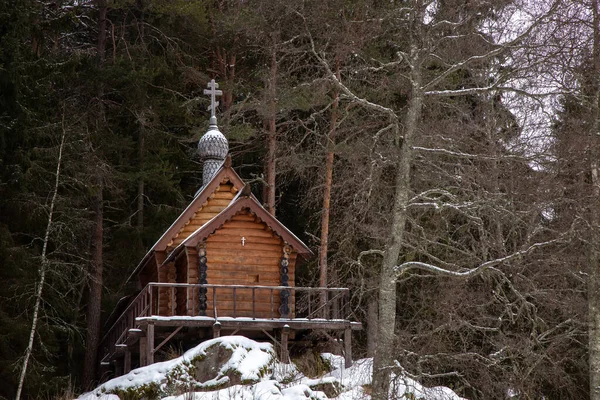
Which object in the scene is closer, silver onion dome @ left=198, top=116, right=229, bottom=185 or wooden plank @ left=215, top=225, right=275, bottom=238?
wooden plank @ left=215, top=225, right=275, bottom=238

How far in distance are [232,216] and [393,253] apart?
29.9 ft

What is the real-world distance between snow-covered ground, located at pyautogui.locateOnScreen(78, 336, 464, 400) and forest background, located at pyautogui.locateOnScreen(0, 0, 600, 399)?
193 cm

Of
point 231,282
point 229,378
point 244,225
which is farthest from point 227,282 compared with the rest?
point 229,378

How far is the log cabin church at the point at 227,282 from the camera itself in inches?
948

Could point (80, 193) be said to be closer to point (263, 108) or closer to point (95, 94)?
point (95, 94)

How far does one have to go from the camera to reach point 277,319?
80.5ft

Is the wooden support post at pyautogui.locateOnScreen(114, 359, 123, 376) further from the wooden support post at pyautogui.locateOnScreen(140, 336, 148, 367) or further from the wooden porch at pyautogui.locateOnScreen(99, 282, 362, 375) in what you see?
the wooden support post at pyautogui.locateOnScreen(140, 336, 148, 367)

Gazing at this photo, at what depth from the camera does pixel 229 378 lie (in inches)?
838

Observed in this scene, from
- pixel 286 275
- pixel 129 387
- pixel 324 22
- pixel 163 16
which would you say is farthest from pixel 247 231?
pixel 163 16

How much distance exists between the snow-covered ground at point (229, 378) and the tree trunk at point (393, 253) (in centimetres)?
366

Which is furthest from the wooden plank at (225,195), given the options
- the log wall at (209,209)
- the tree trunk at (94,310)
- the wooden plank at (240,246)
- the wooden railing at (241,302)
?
the tree trunk at (94,310)

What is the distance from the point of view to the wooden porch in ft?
77.2

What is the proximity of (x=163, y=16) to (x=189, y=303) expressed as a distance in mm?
15203

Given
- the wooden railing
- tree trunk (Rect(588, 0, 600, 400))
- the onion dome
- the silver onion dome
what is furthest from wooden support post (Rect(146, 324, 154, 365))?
tree trunk (Rect(588, 0, 600, 400))
